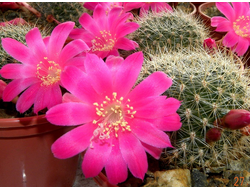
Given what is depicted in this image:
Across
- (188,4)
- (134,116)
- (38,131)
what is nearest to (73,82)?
(134,116)

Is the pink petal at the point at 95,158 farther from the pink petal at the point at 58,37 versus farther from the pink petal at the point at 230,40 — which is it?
the pink petal at the point at 230,40

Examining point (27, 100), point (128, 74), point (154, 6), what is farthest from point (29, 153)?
point (154, 6)

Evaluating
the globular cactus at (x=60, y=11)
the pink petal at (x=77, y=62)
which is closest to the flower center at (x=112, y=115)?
the pink petal at (x=77, y=62)

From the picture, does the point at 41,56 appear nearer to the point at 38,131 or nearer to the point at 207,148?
the point at 38,131

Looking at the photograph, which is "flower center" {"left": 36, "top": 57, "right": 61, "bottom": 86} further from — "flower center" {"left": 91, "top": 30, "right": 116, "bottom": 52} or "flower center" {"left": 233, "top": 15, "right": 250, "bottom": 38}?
"flower center" {"left": 233, "top": 15, "right": 250, "bottom": 38}

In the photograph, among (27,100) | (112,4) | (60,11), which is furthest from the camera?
(60,11)

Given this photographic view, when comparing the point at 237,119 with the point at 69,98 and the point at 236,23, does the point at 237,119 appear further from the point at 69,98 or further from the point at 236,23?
the point at 236,23

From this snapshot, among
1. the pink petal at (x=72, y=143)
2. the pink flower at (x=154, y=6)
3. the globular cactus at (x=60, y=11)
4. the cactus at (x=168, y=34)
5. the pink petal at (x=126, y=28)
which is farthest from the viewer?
the globular cactus at (x=60, y=11)
